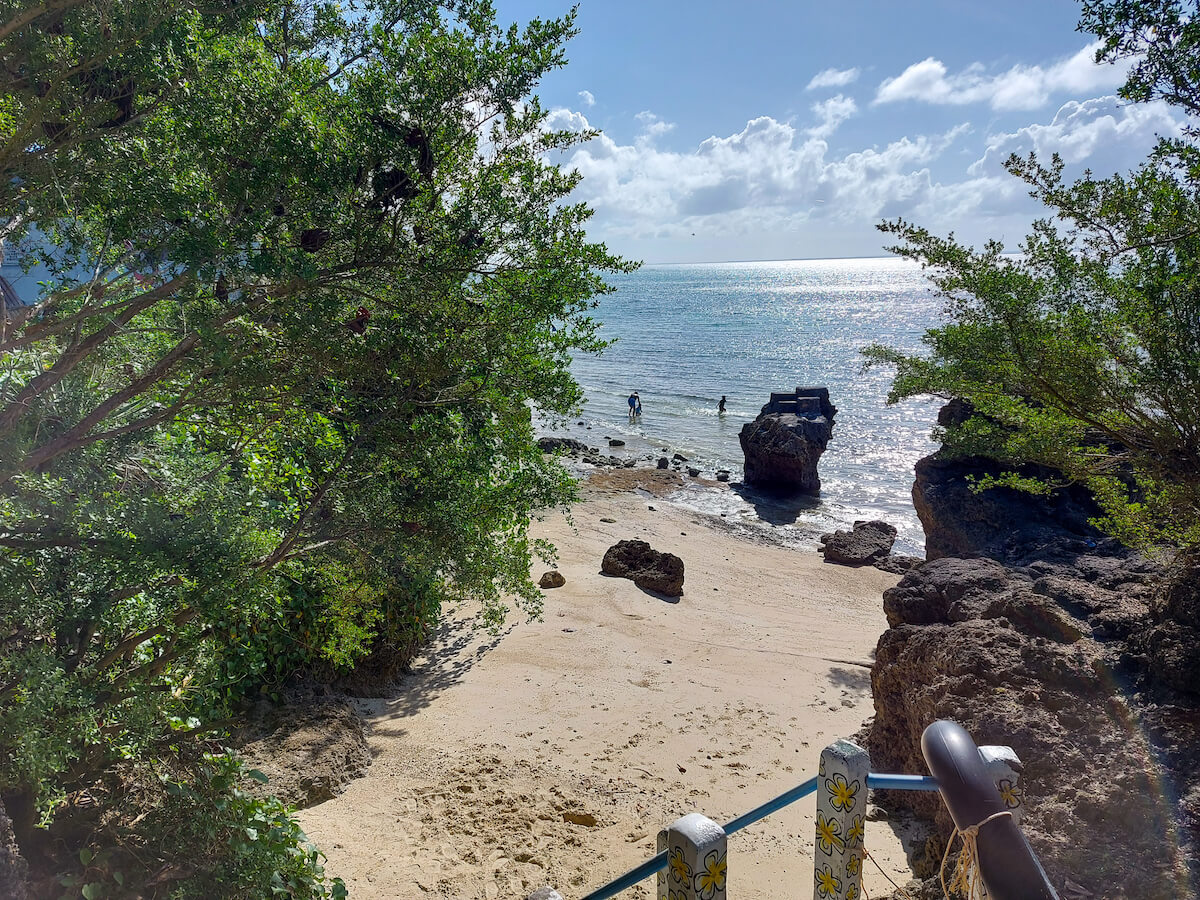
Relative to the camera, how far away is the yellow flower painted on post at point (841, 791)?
2.61 m

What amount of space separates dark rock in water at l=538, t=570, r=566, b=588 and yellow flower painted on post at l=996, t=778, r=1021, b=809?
11390mm

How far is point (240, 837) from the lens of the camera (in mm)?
4020

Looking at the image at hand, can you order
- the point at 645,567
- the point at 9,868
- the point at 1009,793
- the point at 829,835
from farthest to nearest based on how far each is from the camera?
the point at 645,567 < the point at 9,868 < the point at 829,835 < the point at 1009,793

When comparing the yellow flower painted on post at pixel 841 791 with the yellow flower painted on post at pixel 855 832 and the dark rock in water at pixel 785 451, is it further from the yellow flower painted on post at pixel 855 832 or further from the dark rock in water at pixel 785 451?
the dark rock in water at pixel 785 451

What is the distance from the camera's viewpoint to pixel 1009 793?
2287mm

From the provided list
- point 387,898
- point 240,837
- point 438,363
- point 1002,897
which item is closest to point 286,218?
point 438,363

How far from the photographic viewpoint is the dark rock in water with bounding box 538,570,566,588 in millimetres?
13427

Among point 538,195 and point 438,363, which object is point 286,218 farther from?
point 538,195

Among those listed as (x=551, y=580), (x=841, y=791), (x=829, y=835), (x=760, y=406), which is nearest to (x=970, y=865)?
(x=841, y=791)

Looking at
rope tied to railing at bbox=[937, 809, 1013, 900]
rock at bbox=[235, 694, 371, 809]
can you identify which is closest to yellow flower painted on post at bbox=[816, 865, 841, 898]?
rope tied to railing at bbox=[937, 809, 1013, 900]

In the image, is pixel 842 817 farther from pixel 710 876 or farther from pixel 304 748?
pixel 304 748

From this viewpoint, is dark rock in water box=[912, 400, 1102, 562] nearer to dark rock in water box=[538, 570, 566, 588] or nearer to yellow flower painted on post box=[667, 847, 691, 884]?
dark rock in water box=[538, 570, 566, 588]

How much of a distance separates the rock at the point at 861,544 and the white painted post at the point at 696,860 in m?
19.0

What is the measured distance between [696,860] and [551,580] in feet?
37.8
